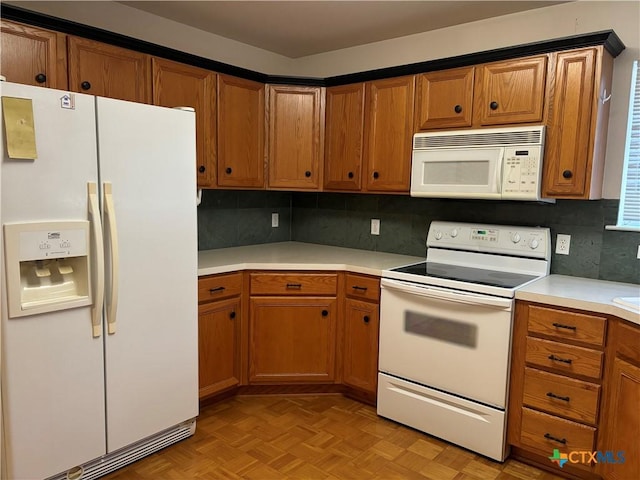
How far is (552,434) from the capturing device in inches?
85.2

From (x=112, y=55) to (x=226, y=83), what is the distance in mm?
721

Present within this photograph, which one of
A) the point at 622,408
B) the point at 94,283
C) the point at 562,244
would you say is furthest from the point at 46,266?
the point at 562,244

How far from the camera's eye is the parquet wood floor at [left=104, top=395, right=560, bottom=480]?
7.19 feet

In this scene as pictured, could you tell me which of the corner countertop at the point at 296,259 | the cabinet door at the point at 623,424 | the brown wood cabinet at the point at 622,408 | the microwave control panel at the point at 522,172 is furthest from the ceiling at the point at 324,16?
the cabinet door at the point at 623,424

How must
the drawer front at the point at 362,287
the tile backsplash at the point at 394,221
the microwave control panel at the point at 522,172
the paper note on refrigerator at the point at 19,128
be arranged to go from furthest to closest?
the drawer front at the point at 362,287
the tile backsplash at the point at 394,221
the microwave control panel at the point at 522,172
the paper note on refrigerator at the point at 19,128

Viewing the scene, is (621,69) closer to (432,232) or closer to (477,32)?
(477,32)

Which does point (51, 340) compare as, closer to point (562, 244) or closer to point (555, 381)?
point (555, 381)

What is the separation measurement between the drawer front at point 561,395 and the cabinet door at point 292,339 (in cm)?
117

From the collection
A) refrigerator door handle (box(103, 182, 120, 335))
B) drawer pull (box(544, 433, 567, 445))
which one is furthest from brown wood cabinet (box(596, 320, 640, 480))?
refrigerator door handle (box(103, 182, 120, 335))

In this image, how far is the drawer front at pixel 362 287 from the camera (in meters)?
2.72

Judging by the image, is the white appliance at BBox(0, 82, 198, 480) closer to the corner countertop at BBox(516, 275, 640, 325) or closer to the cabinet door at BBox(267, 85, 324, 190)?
the cabinet door at BBox(267, 85, 324, 190)

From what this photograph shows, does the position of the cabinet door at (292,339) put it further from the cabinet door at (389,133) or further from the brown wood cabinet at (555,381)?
the brown wood cabinet at (555,381)

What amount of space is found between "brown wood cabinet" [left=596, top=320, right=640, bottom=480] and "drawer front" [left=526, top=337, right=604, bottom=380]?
0.19ft

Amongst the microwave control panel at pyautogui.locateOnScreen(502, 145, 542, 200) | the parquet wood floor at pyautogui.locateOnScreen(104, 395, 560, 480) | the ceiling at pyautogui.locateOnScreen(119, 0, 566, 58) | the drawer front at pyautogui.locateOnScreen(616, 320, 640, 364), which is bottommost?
the parquet wood floor at pyautogui.locateOnScreen(104, 395, 560, 480)
